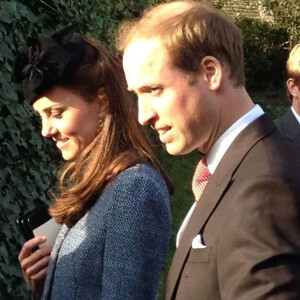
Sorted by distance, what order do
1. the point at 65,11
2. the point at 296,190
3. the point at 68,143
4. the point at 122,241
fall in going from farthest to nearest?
the point at 65,11 → the point at 68,143 → the point at 122,241 → the point at 296,190

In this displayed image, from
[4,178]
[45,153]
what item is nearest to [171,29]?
[4,178]

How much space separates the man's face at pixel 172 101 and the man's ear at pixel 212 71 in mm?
11

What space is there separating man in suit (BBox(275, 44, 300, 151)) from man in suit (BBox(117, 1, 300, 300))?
2.73 metres

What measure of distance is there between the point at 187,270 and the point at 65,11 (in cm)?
332

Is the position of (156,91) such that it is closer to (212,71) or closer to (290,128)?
(212,71)

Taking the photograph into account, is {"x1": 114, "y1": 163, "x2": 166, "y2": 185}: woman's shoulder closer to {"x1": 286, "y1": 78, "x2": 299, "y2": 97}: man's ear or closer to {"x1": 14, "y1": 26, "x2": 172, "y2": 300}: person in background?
{"x1": 14, "y1": 26, "x2": 172, "y2": 300}: person in background

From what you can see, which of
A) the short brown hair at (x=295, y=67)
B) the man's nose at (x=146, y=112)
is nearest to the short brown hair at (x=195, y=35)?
the man's nose at (x=146, y=112)

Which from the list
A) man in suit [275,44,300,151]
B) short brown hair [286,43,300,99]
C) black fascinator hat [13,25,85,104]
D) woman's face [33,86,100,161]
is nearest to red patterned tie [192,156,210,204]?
woman's face [33,86,100,161]

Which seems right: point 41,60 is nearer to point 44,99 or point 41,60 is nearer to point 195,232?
point 44,99

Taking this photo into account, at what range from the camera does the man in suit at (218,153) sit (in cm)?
167

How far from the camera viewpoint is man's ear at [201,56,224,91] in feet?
6.31

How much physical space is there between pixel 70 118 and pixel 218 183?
86 cm

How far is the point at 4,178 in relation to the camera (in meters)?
4.09

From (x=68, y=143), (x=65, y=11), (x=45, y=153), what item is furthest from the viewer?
(x=65, y=11)
